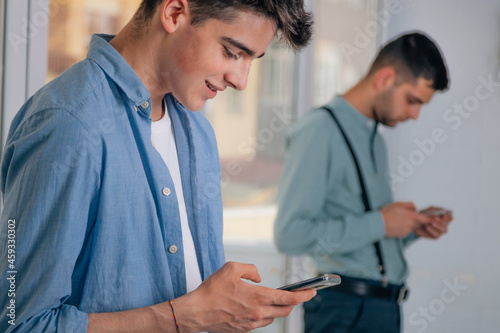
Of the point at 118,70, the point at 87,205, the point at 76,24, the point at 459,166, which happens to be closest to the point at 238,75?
the point at 118,70

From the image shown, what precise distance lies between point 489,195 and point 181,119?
194 cm

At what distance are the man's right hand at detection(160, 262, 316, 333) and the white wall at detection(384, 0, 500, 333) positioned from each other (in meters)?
1.83

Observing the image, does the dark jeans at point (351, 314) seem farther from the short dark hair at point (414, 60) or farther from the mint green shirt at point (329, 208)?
the short dark hair at point (414, 60)

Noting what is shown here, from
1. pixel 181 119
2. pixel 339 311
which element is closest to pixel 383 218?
pixel 339 311

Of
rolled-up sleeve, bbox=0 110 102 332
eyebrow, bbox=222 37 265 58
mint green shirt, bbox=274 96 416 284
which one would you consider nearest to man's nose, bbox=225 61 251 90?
eyebrow, bbox=222 37 265 58

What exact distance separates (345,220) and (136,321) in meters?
0.89

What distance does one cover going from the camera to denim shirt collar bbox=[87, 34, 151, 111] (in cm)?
74

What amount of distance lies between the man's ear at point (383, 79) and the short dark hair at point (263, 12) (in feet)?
2.83

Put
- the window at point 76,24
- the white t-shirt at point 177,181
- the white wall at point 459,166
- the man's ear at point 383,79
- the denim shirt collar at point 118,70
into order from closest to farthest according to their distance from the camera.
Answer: the denim shirt collar at point 118,70, the white t-shirt at point 177,181, the window at point 76,24, the man's ear at point 383,79, the white wall at point 459,166

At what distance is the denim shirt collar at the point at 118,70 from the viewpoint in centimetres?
74

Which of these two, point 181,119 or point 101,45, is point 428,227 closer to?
point 181,119

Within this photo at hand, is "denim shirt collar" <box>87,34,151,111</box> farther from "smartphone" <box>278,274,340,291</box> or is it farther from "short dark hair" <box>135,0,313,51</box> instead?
A: "smartphone" <box>278,274,340,291</box>

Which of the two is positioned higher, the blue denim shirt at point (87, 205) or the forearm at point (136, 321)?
the blue denim shirt at point (87, 205)

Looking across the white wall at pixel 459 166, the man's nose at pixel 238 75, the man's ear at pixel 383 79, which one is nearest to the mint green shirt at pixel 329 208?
the man's ear at pixel 383 79
